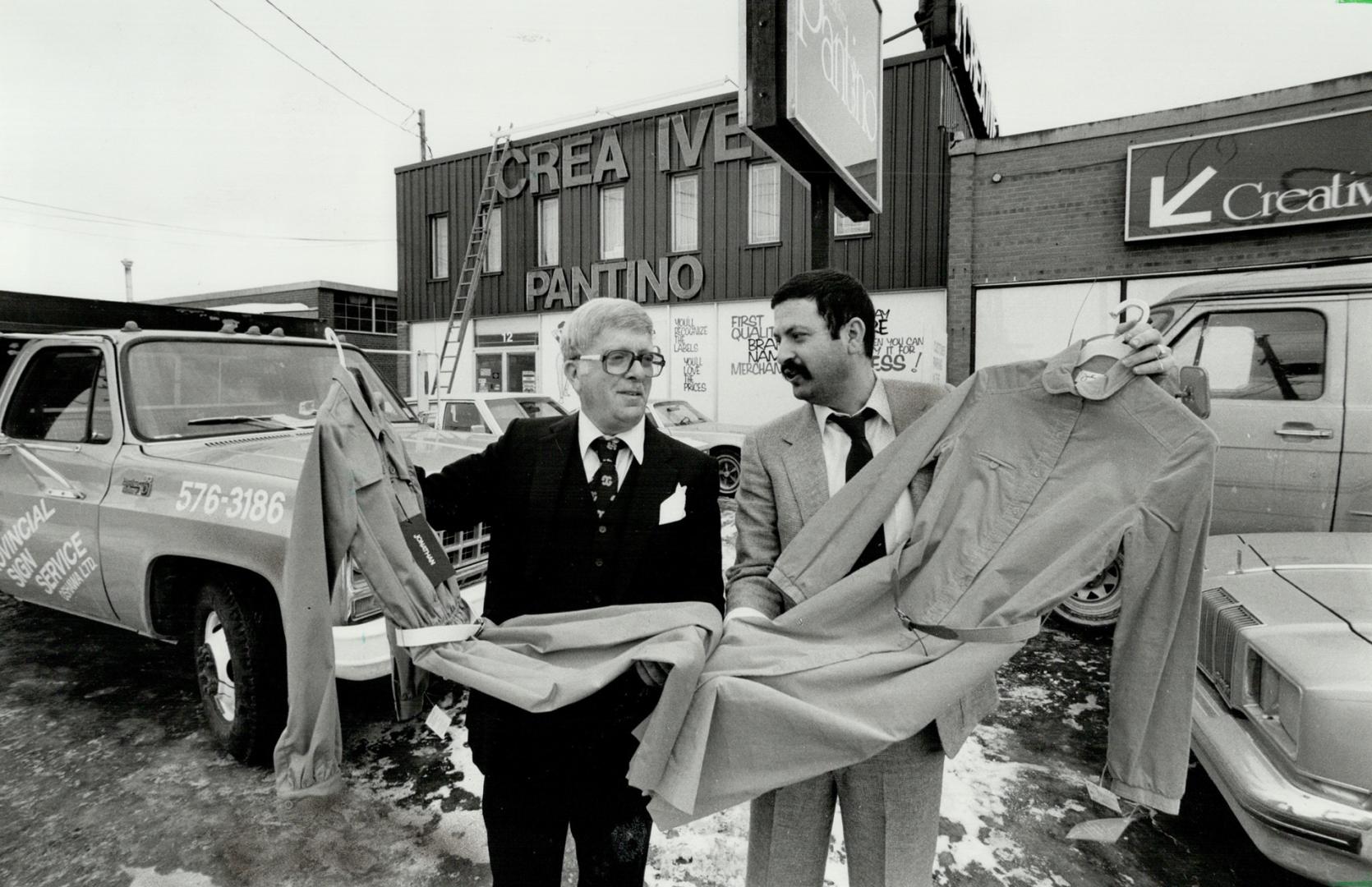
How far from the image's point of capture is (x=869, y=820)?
179cm

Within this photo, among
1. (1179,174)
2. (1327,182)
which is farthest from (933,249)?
(1327,182)

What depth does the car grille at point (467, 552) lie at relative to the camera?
3857mm

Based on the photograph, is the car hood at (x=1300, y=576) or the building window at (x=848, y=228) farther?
the building window at (x=848, y=228)

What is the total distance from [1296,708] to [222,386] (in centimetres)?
515

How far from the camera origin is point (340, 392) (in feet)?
6.53

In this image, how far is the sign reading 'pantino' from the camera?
29.0ft

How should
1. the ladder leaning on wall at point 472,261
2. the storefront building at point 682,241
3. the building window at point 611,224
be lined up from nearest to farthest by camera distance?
1. the storefront building at point 682,241
2. the building window at point 611,224
3. the ladder leaning on wall at point 472,261

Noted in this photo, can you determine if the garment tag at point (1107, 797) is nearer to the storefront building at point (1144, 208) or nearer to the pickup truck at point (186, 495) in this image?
the pickup truck at point (186, 495)

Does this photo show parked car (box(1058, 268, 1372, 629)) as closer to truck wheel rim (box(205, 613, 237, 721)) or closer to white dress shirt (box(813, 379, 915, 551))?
white dress shirt (box(813, 379, 915, 551))

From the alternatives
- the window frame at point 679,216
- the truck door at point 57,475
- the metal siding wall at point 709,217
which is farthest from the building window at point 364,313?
the truck door at point 57,475

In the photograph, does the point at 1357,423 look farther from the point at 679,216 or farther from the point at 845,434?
the point at 679,216

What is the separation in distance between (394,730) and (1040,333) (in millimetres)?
10034

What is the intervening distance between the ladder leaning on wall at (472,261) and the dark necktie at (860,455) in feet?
51.2

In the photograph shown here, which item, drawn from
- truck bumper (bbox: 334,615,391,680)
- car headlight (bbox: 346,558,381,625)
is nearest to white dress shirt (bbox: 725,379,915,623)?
→ truck bumper (bbox: 334,615,391,680)
